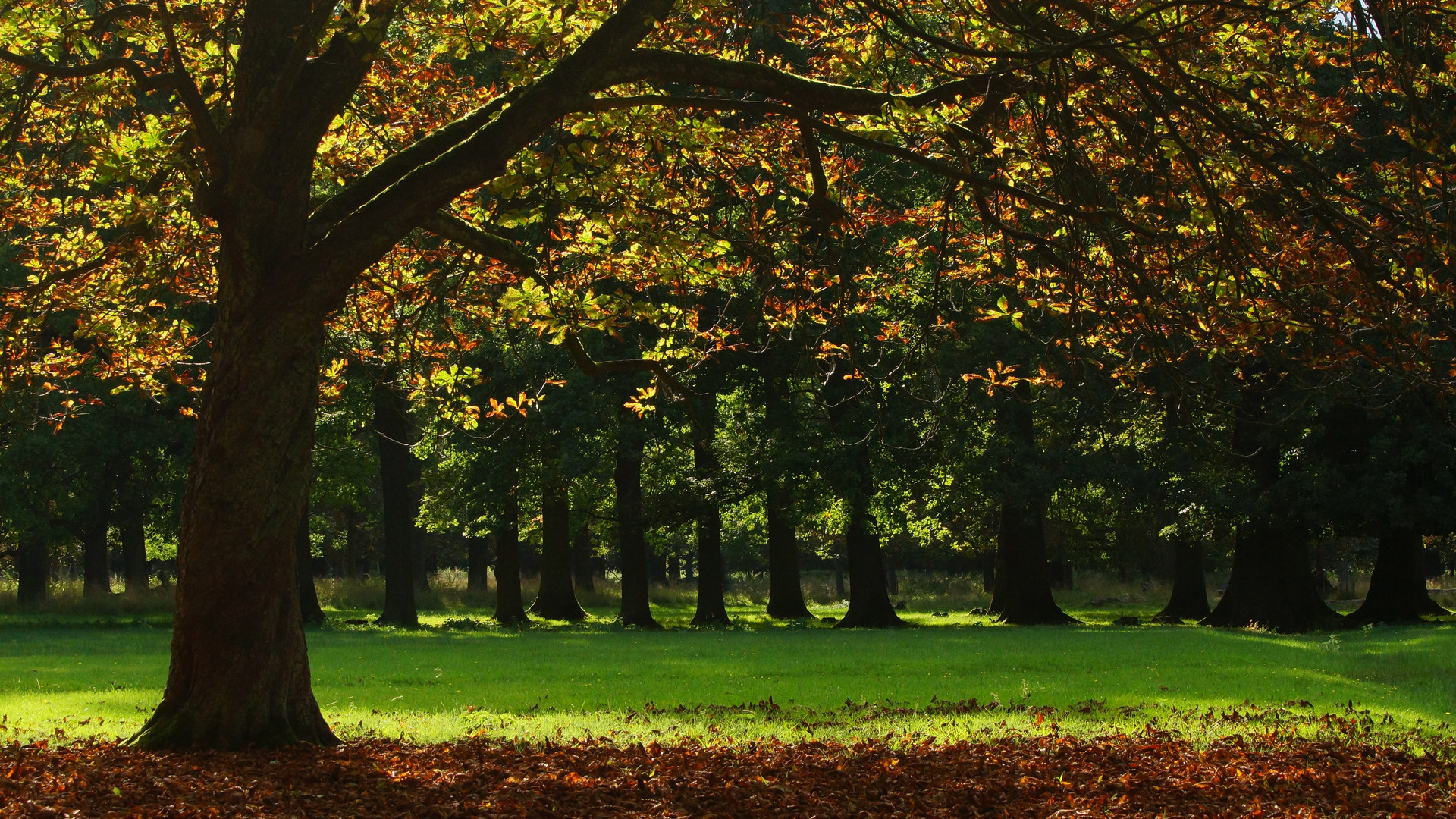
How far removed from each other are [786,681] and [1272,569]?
16597 millimetres

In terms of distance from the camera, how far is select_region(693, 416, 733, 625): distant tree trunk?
89.5 ft

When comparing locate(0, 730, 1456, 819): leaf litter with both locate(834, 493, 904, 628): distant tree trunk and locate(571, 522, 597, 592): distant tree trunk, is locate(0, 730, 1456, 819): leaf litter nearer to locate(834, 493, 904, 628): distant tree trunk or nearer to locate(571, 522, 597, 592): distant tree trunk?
locate(834, 493, 904, 628): distant tree trunk

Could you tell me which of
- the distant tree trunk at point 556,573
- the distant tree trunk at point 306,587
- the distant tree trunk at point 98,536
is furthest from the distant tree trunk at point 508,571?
the distant tree trunk at point 98,536

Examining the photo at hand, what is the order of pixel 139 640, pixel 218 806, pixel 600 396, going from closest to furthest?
pixel 218 806 < pixel 139 640 < pixel 600 396

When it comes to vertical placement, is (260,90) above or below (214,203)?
above

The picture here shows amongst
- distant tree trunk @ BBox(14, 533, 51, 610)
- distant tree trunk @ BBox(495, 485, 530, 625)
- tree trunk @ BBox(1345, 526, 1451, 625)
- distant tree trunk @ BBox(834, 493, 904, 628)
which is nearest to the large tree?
distant tree trunk @ BBox(834, 493, 904, 628)

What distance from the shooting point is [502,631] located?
2708 centimetres

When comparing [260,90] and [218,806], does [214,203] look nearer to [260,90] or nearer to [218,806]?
[260,90]

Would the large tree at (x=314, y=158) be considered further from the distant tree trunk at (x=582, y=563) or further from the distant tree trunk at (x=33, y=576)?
the distant tree trunk at (x=582, y=563)

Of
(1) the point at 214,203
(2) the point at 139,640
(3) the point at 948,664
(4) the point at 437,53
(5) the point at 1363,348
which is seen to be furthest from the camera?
(2) the point at 139,640

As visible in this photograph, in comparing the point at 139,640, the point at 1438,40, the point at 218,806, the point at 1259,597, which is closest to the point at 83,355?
the point at 218,806

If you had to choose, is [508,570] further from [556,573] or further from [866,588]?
[866,588]

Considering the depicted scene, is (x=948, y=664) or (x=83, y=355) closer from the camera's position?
Answer: (x=83, y=355)

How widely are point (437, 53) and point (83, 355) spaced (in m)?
5.02
